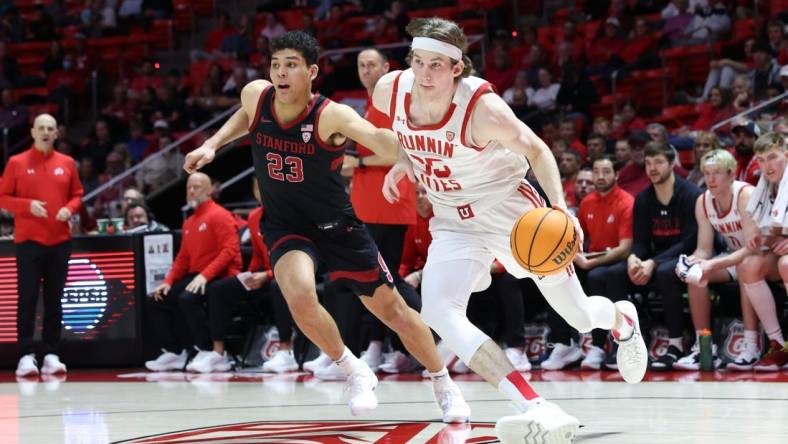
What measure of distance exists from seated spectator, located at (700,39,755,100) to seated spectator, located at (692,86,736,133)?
580mm

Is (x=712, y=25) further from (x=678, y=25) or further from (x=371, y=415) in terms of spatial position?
(x=371, y=415)

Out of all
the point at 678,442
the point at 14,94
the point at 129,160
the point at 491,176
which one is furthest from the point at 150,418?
the point at 14,94

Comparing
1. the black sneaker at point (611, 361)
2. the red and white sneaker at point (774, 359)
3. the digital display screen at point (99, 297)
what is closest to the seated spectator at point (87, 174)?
the digital display screen at point (99, 297)

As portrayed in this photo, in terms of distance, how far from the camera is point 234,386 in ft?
27.9

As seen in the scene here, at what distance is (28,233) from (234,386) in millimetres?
2881

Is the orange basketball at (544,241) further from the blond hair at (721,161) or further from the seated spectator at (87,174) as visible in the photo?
the seated spectator at (87,174)

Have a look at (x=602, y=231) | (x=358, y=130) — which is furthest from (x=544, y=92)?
(x=358, y=130)

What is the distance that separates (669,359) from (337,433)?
12.9 ft

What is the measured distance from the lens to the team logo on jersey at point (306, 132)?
20.1 ft

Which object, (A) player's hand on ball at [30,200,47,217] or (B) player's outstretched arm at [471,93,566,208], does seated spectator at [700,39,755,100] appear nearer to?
(A) player's hand on ball at [30,200,47,217]

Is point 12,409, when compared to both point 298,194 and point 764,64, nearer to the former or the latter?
point 298,194

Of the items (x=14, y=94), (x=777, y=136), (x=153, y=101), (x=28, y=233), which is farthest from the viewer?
(x=14, y=94)

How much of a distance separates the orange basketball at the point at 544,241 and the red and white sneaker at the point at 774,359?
386 cm

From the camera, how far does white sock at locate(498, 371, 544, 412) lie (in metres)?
4.62
